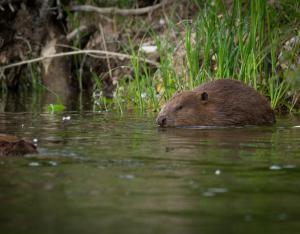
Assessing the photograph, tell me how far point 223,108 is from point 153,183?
4.25 meters

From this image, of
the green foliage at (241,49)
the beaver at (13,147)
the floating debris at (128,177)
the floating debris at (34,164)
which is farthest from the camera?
the green foliage at (241,49)

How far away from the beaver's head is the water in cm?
102

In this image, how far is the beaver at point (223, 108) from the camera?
9.04 metres

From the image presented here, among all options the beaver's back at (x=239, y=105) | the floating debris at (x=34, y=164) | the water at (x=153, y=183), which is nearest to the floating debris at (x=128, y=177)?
the water at (x=153, y=183)

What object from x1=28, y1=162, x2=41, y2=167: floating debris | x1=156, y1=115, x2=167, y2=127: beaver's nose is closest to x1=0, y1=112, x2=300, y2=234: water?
x1=28, y1=162, x2=41, y2=167: floating debris

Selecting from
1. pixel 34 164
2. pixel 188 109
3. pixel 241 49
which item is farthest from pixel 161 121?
pixel 34 164

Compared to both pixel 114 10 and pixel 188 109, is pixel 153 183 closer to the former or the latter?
pixel 188 109

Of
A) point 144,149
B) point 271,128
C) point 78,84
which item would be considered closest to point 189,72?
point 271,128

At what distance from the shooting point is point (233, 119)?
9.08m

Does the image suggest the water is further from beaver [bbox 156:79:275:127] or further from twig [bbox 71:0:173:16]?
twig [bbox 71:0:173:16]

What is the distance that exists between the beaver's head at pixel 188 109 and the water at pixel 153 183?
1.02 metres

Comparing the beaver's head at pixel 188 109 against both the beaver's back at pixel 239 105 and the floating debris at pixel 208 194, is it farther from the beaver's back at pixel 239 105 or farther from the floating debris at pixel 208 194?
the floating debris at pixel 208 194

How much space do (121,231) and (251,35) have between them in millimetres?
6278

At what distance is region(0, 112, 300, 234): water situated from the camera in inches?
152
